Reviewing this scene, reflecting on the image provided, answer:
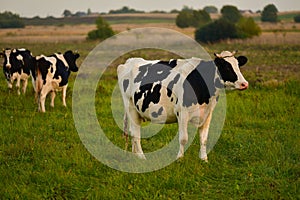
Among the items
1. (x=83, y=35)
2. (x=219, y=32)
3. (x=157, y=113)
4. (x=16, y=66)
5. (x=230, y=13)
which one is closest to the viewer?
(x=157, y=113)

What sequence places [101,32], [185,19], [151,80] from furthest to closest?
[185,19]
[101,32]
[151,80]

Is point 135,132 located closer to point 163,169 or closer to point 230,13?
point 163,169

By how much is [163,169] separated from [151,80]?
1602 mm

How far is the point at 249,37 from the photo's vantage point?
5394 centimetres

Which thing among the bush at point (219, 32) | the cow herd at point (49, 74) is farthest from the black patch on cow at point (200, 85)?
the bush at point (219, 32)

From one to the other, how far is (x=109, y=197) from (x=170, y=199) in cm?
85

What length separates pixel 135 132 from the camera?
8.85m

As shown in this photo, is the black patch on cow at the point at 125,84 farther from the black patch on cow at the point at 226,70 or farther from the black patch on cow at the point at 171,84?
the black patch on cow at the point at 226,70

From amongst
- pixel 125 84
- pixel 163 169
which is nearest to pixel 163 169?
pixel 163 169

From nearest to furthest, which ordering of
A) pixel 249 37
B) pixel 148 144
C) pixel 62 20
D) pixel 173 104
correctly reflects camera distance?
1. pixel 173 104
2. pixel 148 144
3. pixel 249 37
4. pixel 62 20

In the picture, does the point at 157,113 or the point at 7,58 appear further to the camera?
the point at 7,58

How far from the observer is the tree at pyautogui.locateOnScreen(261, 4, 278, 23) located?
323 ft

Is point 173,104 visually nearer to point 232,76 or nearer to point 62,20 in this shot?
point 232,76

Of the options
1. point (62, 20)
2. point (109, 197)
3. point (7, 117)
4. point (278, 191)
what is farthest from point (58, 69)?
point (62, 20)
